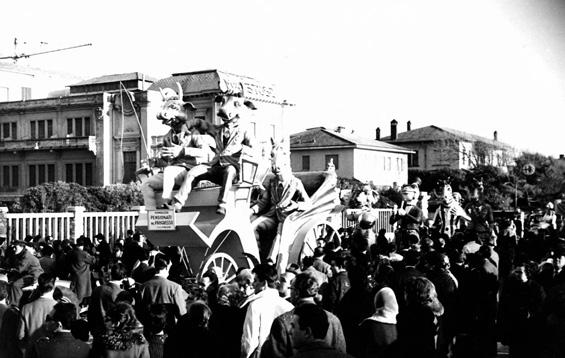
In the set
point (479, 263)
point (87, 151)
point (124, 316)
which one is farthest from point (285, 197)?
point (87, 151)

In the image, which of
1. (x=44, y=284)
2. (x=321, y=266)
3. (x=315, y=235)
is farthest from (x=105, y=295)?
(x=315, y=235)

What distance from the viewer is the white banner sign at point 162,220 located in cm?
1303

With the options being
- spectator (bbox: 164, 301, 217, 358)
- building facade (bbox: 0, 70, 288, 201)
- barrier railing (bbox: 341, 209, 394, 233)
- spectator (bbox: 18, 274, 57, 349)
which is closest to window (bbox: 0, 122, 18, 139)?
building facade (bbox: 0, 70, 288, 201)

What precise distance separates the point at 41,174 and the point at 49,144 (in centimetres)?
331

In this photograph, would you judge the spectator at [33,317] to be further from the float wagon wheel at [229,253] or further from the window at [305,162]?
the window at [305,162]

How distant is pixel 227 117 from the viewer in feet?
46.1

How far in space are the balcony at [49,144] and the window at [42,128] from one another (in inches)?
34.2

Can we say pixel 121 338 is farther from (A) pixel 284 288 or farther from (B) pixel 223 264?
(B) pixel 223 264

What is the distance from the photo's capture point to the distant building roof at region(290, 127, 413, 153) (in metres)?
72.1

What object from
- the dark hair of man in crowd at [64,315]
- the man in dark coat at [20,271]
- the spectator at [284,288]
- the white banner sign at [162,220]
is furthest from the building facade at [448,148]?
the dark hair of man in crowd at [64,315]

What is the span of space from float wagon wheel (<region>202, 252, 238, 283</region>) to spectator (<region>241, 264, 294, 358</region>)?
→ 561 centimetres

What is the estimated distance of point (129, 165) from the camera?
64.1 m

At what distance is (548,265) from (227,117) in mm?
5965

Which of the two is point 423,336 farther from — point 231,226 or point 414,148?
point 414,148
